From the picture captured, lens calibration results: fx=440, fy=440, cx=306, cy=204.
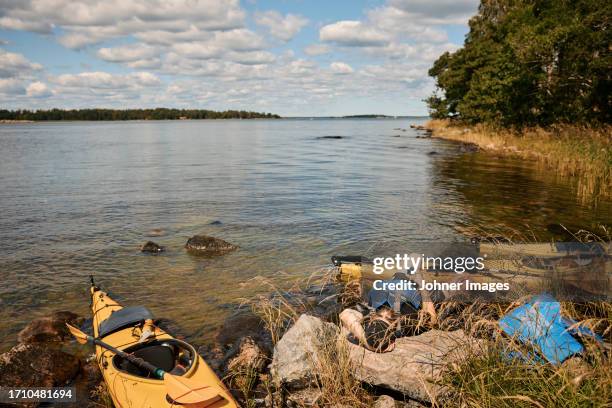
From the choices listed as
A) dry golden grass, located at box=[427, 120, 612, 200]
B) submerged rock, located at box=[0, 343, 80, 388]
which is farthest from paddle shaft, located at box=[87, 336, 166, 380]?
dry golden grass, located at box=[427, 120, 612, 200]

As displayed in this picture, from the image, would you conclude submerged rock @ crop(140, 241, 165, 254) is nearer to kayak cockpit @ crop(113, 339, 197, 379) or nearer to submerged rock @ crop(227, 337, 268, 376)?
kayak cockpit @ crop(113, 339, 197, 379)

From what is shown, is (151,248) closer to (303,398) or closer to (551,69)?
(303,398)

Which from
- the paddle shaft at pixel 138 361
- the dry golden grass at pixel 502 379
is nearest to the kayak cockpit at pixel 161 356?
the paddle shaft at pixel 138 361

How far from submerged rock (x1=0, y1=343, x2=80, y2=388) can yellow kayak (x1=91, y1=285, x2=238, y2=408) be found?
20.3 inches

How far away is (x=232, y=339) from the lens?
833 centimetres

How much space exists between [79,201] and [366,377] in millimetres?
20788

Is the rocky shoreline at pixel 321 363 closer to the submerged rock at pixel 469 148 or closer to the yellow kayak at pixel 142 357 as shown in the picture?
the yellow kayak at pixel 142 357

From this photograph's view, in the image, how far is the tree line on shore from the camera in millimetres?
28469

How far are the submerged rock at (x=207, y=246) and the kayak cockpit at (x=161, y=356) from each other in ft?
21.5

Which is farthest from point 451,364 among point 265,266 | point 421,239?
point 421,239

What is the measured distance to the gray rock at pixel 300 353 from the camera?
6250mm

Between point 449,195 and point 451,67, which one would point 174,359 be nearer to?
point 449,195

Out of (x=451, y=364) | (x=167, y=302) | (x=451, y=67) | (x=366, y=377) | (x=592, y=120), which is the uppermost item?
(x=451, y=67)

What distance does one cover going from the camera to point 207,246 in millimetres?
14094
